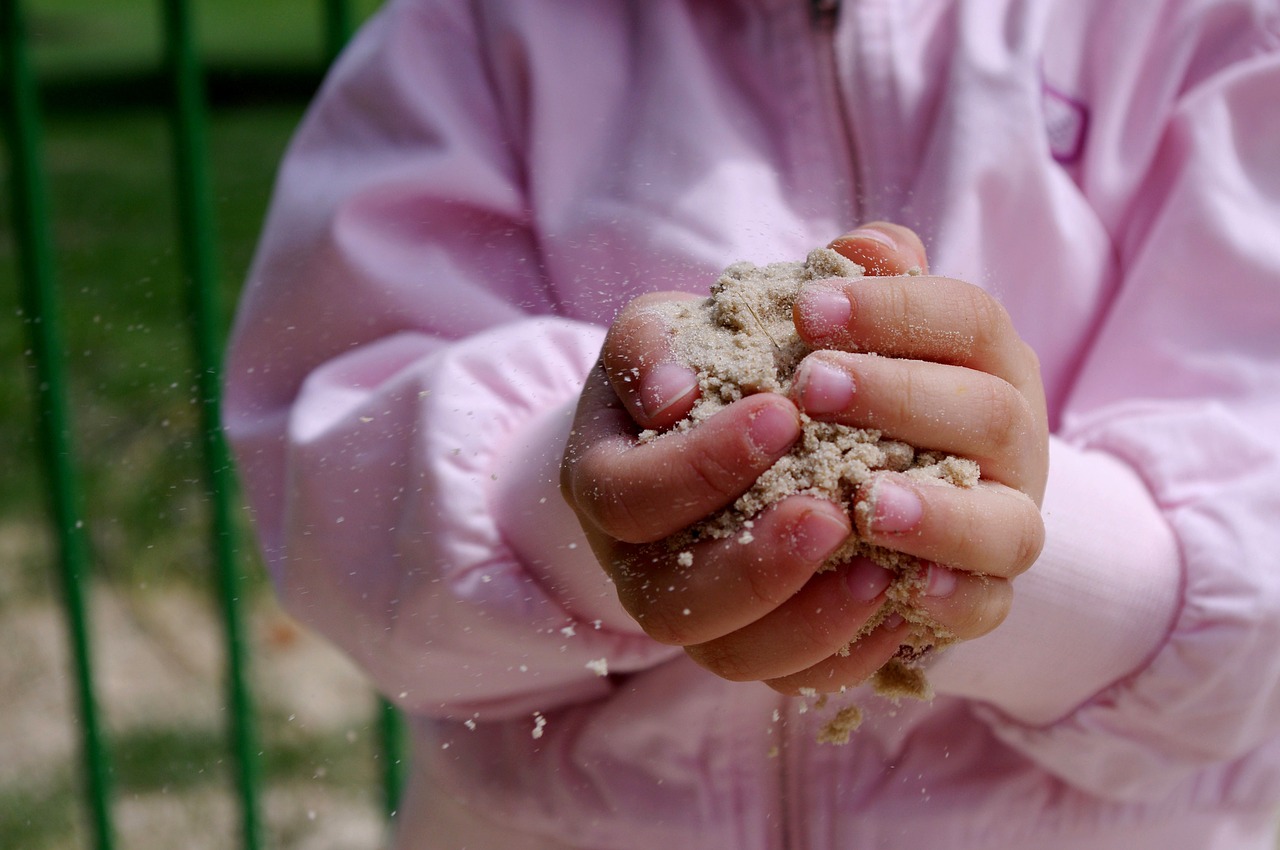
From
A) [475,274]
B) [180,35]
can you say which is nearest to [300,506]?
[475,274]

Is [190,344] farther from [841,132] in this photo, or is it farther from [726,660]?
[726,660]

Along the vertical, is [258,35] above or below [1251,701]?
below

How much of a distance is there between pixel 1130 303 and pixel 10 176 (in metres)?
1.10

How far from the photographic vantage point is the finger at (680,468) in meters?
0.45

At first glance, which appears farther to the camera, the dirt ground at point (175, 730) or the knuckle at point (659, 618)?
the dirt ground at point (175, 730)

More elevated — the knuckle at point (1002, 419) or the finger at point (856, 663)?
the knuckle at point (1002, 419)

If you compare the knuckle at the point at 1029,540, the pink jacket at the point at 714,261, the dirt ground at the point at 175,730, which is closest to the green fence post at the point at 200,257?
the dirt ground at the point at 175,730

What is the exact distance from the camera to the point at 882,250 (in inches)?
19.8

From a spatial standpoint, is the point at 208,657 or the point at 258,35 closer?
the point at 208,657

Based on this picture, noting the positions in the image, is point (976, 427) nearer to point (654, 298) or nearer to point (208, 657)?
point (654, 298)

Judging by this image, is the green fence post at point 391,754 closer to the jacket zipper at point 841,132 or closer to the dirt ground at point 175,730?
the dirt ground at point 175,730

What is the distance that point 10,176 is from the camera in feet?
4.08

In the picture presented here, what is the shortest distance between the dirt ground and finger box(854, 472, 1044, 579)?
120 centimetres

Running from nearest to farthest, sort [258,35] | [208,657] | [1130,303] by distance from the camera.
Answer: [1130,303] → [208,657] → [258,35]
